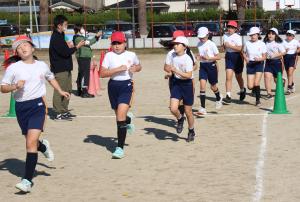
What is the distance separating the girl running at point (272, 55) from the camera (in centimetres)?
1502

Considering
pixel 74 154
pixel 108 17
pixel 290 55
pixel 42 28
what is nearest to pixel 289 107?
pixel 290 55

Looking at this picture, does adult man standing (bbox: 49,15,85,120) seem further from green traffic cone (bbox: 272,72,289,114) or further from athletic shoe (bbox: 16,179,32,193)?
athletic shoe (bbox: 16,179,32,193)

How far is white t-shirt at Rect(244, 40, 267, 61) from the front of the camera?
14.1 m

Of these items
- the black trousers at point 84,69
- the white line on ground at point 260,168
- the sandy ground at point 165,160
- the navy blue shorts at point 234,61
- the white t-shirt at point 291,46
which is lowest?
the sandy ground at point 165,160

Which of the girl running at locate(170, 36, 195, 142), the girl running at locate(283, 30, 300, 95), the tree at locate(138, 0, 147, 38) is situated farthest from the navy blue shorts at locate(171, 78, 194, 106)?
the tree at locate(138, 0, 147, 38)

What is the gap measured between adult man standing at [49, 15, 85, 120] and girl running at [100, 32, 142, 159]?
10.8ft

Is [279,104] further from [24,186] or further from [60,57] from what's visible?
[24,186]

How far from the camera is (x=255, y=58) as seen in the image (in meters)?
14.1

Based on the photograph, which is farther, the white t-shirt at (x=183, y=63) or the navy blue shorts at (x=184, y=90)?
the navy blue shorts at (x=184, y=90)

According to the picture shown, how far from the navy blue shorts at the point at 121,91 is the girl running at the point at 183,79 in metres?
1.00

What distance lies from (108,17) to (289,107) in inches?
1774

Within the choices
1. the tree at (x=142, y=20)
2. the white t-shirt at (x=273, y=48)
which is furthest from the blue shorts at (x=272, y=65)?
the tree at (x=142, y=20)

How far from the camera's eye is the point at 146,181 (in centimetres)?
794

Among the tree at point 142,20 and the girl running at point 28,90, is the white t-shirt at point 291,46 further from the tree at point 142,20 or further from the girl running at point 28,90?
the tree at point 142,20
